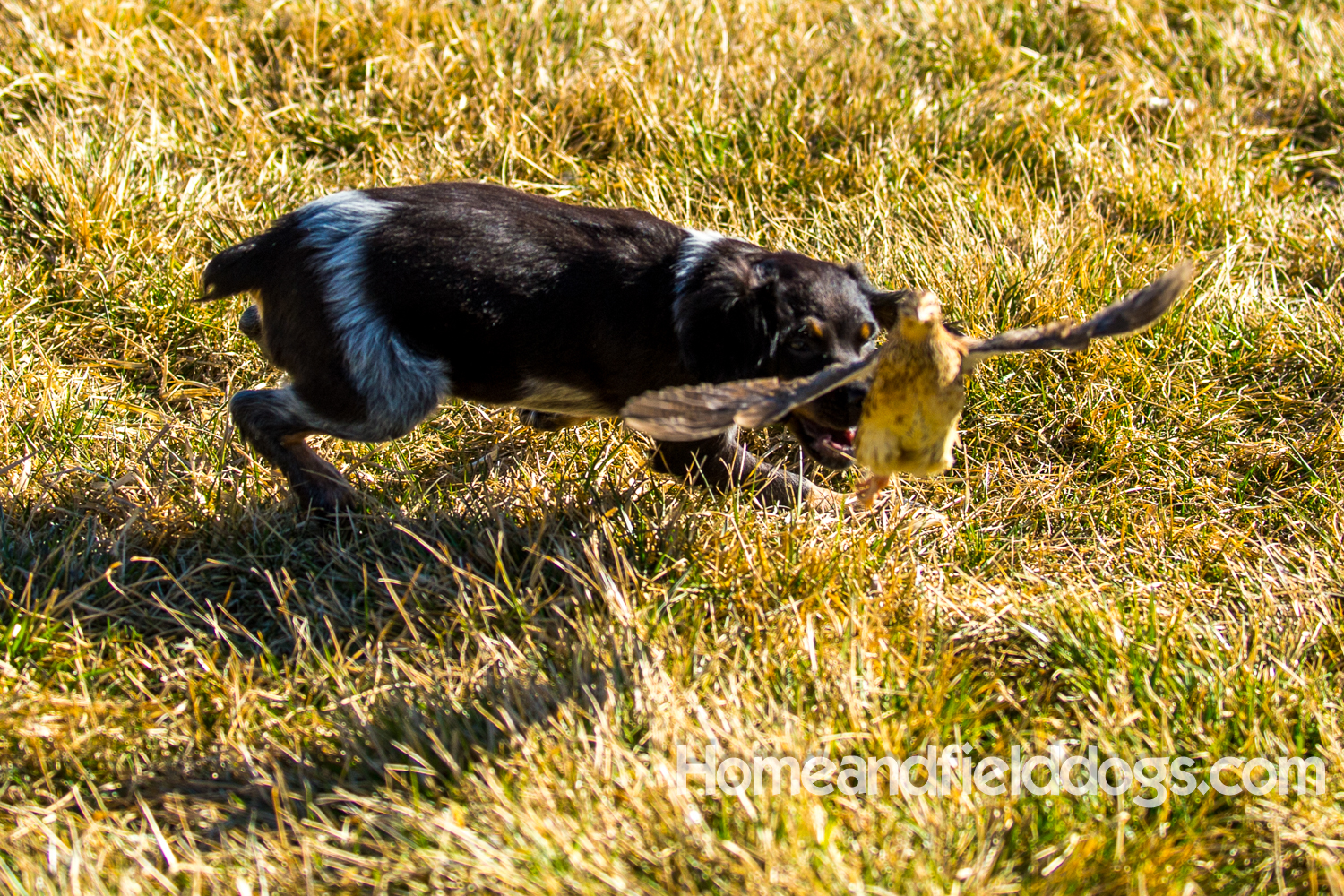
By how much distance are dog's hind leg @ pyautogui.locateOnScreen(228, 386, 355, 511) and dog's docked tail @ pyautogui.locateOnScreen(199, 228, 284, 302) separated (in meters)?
0.37

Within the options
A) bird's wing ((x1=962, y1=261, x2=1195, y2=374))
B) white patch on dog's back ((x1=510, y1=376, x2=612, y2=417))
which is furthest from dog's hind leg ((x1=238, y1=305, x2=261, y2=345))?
bird's wing ((x1=962, y1=261, x2=1195, y2=374))

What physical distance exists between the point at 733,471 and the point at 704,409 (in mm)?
1498

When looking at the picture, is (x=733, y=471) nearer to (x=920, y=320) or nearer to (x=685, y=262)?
(x=685, y=262)

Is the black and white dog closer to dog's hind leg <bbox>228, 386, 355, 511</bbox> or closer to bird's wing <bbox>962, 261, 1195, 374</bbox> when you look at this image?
dog's hind leg <bbox>228, 386, 355, 511</bbox>

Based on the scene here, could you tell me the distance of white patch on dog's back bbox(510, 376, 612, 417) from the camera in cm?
404

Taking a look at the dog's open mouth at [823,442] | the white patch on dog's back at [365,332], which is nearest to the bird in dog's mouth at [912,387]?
the dog's open mouth at [823,442]

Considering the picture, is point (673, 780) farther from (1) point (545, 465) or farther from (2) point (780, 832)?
(1) point (545, 465)

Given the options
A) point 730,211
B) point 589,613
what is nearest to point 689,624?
point 589,613

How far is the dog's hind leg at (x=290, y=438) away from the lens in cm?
397

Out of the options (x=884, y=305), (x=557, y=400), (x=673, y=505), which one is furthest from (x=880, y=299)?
(x=557, y=400)

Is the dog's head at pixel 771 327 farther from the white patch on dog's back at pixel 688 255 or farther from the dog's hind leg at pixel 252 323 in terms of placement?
the dog's hind leg at pixel 252 323

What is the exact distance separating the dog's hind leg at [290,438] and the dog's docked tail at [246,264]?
37 cm

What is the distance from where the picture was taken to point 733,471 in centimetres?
414

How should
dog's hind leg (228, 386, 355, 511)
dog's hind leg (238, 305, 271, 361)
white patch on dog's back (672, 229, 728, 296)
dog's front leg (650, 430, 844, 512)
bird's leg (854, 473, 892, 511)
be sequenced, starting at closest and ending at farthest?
1. bird's leg (854, 473, 892, 511)
2. white patch on dog's back (672, 229, 728, 296)
3. dog's hind leg (228, 386, 355, 511)
4. dog's front leg (650, 430, 844, 512)
5. dog's hind leg (238, 305, 271, 361)
